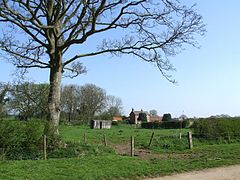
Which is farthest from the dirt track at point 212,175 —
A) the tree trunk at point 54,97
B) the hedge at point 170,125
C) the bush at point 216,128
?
the hedge at point 170,125

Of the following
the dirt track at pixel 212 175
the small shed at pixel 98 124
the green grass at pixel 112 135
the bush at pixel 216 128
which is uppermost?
the small shed at pixel 98 124

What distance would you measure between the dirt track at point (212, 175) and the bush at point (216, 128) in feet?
52.6

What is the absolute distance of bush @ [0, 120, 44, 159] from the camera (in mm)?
14594

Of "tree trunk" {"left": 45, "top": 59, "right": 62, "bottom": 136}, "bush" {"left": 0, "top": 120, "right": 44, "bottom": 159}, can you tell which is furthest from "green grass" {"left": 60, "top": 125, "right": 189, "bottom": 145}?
"bush" {"left": 0, "top": 120, "right": 44, "bottom": 159}

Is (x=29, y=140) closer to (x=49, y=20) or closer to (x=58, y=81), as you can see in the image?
(x=58, y=81)

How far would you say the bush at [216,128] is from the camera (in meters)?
29.6

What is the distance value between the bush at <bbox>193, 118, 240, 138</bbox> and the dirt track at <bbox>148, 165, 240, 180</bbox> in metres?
16.0

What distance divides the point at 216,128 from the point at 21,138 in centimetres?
1949

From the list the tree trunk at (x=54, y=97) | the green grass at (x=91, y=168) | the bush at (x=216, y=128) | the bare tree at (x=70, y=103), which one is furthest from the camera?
the bare tree at (x=70, y=103)

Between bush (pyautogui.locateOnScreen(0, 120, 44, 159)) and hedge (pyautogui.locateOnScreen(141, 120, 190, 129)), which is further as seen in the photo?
hedge (pyautogui.locateOnScreen(141, 120, 190, 129))

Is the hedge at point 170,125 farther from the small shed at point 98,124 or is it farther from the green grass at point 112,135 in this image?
the green grass at point 112,135

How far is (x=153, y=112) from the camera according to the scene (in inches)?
5541

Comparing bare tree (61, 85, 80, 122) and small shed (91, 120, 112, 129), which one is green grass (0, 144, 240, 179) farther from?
bare tree (61, 85, 80, 122)

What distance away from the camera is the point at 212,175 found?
12453 mm
